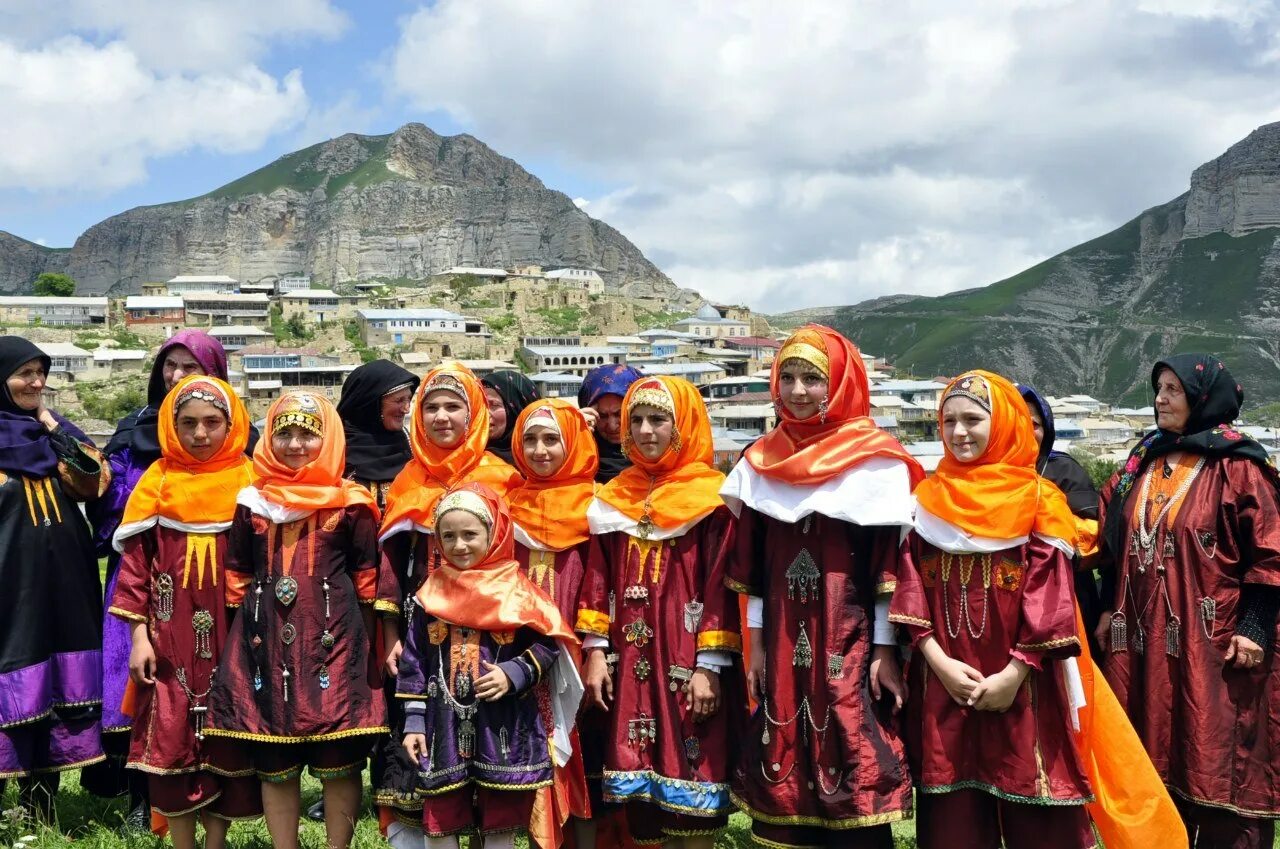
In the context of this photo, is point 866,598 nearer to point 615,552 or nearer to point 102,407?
point 615,552

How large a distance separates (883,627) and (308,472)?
1969mm

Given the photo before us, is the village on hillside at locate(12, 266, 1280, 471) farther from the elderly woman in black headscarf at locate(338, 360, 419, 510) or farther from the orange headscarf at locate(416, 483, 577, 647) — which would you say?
the orange headscarf at locate(416, 483, 577, 647)

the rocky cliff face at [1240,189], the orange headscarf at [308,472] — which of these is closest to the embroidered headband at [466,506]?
the orange headscarf at [308,472]

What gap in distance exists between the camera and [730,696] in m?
2.95

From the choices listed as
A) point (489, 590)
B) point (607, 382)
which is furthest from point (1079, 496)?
point (489, 590)

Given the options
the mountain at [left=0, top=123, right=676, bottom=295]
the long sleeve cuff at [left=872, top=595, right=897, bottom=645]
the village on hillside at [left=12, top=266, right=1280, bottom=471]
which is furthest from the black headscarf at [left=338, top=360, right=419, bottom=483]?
the mountain at [left=0, top=123, right=676, bottom=295]

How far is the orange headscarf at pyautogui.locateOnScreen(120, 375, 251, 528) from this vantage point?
323cm

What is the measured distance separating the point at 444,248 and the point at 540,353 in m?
68.9

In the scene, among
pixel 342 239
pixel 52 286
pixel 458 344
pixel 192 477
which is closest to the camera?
pixel 192 477

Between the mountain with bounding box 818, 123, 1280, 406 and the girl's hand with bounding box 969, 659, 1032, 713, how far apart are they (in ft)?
228

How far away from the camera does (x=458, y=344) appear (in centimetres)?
4881

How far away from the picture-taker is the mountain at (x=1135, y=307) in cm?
7238

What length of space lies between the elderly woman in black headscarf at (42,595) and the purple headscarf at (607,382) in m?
2.01

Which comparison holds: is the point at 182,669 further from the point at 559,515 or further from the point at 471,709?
the point at 559,515
